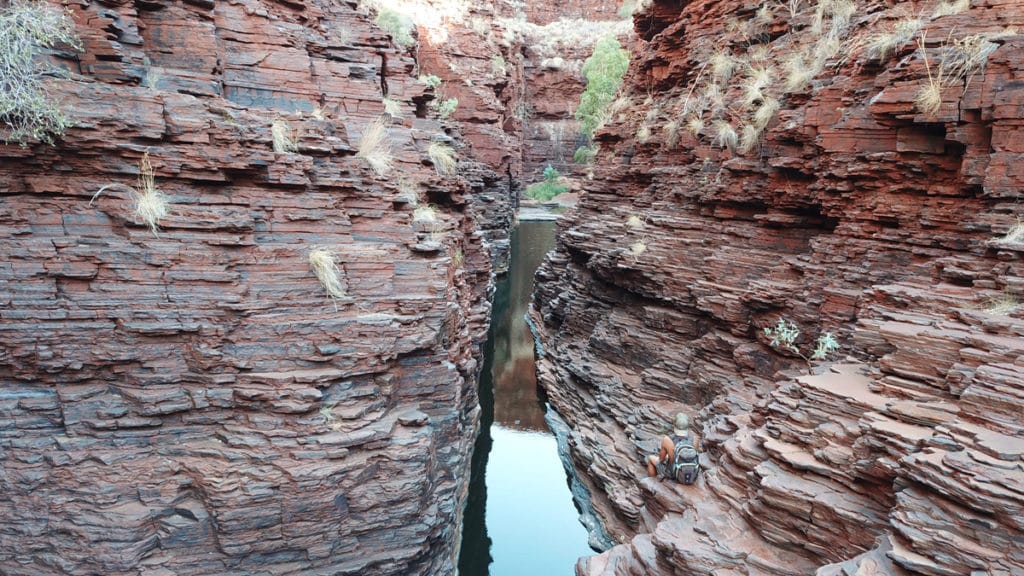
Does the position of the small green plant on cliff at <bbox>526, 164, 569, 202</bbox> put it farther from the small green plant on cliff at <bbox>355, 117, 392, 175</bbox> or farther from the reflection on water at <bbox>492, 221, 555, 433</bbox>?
the small green plant on cliff at <bbox>355, 117, 392, 175</bbox>

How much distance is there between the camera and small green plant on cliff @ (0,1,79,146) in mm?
5516

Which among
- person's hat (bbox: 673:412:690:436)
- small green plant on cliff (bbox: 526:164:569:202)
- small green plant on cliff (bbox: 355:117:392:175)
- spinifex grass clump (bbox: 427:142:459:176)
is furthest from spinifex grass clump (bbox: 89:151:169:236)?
small green plant on cliff (bbox: 526:164:569:202)

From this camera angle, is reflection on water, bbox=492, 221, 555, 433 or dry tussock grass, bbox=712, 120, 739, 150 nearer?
dry tussock grass, bbox=712, 120, 739, 150

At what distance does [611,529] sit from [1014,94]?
8399mm

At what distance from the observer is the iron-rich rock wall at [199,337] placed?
5891 mm

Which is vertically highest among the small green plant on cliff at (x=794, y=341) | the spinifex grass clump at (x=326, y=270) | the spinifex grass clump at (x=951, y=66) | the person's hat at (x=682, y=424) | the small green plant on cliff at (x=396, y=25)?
the small green plant on cliff at (x=396, y=25)

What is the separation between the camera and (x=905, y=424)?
4.97m

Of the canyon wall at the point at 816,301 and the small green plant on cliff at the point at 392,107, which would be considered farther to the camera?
the small green plant on cliff at the point at 392,107

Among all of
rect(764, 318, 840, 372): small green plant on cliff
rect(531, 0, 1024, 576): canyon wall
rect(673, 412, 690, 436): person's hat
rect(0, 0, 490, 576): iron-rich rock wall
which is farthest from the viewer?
rect(673, 412, 690, 436): person's hat

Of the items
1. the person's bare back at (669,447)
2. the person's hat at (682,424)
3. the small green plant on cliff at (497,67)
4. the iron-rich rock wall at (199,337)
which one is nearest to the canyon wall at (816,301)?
the person's bare back at (669,447)

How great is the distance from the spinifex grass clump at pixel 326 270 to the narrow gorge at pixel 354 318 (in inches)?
1.3

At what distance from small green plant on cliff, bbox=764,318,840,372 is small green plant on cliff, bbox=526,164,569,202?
1365 inches

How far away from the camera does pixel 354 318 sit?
6.74 meters

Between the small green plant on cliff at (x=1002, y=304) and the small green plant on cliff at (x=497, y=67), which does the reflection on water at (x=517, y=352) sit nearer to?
the small green plant on cliff at (x=497, y=67)
